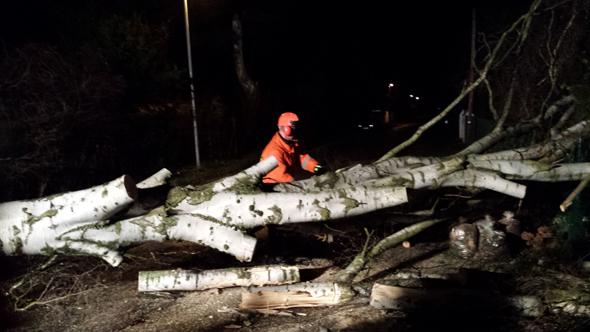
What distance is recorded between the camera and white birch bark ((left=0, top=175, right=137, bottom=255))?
12.6 ft

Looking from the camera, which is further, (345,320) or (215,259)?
(215,259)

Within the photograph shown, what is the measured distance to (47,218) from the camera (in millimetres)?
3920

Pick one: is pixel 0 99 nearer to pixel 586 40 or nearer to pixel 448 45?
pixel 586 40

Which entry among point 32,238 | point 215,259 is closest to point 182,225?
point 215,259

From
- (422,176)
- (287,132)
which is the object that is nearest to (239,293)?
(287,132)

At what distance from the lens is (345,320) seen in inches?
143

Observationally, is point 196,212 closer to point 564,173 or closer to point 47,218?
point 47,218

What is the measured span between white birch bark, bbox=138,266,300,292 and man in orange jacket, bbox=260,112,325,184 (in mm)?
1564

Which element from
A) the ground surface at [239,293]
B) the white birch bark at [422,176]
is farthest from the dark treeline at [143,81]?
the white birch bark at [422,176]

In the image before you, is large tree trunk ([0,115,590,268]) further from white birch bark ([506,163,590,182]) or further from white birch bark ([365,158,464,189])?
white birch bark ([506,163,590,182])

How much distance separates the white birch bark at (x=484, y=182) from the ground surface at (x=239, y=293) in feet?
2.61

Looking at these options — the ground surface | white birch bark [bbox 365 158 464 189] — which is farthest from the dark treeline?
white birch bark [bbox 365 158 464 189]

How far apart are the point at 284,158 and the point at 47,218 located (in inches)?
109

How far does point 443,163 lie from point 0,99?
27.6ft
